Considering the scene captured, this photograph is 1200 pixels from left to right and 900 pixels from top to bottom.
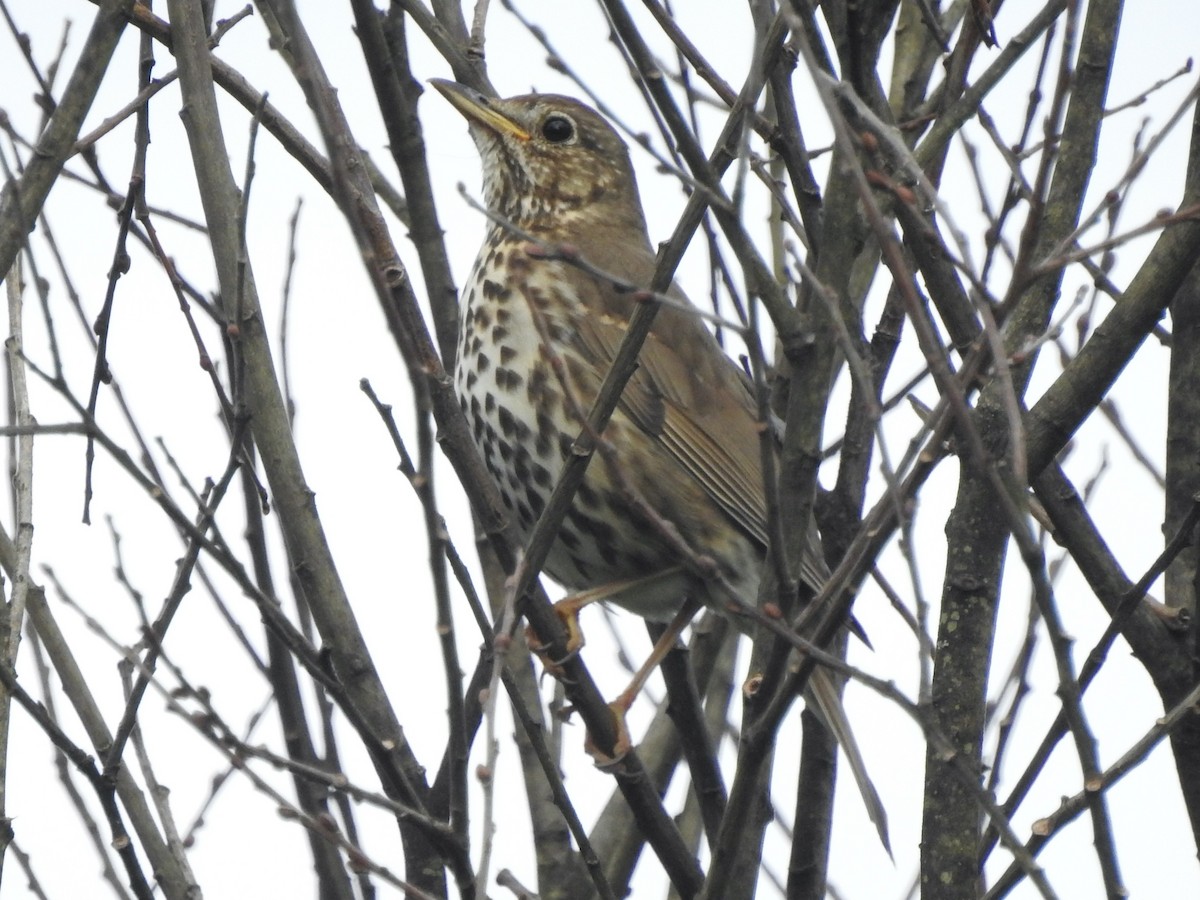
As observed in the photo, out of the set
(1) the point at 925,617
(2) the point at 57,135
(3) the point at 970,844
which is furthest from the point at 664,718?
(2) the point at 57,135

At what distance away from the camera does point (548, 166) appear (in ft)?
21.2

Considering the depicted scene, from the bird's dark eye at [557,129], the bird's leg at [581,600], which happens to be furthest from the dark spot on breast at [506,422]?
the bird's dark eye at [557,129]

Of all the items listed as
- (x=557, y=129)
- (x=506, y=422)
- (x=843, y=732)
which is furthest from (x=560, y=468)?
(x=557, y=129)

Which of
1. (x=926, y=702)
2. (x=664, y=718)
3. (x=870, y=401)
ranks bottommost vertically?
(x=926, y=702)

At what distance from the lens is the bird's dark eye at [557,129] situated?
21.3ft

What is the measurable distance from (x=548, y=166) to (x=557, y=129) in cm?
17

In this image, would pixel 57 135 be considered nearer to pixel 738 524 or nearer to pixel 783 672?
pixel 783 672

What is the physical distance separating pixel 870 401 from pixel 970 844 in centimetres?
153

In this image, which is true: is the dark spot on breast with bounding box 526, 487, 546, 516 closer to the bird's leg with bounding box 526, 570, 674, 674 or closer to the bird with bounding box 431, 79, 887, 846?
the bird with bounding box 431, 79, 887, 846

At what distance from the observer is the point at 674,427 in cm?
560

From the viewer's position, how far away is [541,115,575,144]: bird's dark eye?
21.3 feet

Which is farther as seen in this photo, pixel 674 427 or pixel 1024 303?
pixel 674 427

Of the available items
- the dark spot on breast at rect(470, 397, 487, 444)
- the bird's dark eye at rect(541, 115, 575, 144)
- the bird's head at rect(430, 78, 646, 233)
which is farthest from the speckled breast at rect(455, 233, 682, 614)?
the bird's dark eye at rect(541, 115, 575, 144)

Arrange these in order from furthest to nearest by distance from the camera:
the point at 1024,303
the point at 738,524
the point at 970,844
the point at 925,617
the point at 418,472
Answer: the point at 738,524
the point at 1024,303
the point at 970,844
the point at 925,617
the point at 418,472
